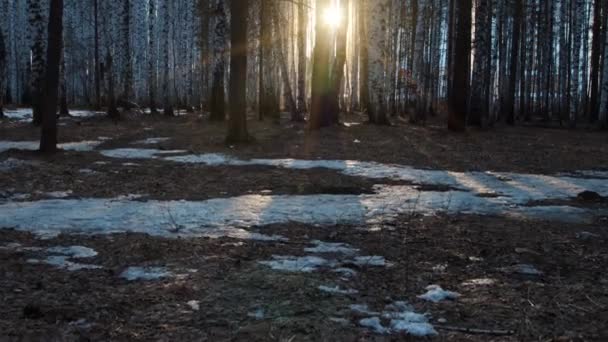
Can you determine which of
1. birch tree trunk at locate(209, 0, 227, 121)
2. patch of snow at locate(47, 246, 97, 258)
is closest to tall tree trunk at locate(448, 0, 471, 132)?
birch tree trunk at locate(209, 0, 227, 121)

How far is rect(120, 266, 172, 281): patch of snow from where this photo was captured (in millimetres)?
4047

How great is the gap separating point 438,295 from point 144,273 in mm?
2119

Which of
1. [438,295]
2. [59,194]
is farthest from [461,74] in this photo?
[438,295]

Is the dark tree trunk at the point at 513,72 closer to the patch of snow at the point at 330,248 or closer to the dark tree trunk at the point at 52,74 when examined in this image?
the dark tree trunk at the point at 52,74

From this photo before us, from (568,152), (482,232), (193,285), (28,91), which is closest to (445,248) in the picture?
(482,232)

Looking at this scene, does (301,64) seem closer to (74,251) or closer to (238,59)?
(238,59)

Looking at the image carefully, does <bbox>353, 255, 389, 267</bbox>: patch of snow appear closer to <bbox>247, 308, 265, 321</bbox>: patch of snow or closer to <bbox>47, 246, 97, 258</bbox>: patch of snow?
<bbox>247, 308, 265, 321</bbox>: patch of snow

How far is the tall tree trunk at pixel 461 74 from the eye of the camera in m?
16.8

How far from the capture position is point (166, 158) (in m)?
11.3

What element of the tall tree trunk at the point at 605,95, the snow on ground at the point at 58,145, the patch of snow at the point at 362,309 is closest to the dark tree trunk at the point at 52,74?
the snow on ground at the point at 58,145

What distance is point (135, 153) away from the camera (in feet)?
39.7

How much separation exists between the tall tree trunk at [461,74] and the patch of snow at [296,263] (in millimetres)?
13229

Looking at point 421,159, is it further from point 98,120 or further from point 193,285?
point 98,120

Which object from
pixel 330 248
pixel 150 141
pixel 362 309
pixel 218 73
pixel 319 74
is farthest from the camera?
pixel 218 73
